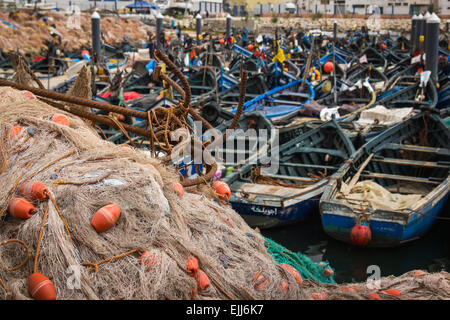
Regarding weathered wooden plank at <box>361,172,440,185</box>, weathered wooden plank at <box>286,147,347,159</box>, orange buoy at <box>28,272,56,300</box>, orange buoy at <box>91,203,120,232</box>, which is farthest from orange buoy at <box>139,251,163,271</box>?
weathered wooden plank at <box>286,147,347,159</box>

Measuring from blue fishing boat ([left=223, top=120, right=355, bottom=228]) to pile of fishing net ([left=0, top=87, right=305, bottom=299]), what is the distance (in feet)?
16.6

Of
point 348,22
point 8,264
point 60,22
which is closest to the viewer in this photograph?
point 8,264

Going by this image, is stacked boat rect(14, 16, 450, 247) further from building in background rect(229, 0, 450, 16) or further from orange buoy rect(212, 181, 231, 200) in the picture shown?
building in background rect(229, 0, 450, 16)

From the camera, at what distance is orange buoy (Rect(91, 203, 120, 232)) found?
11.6ft

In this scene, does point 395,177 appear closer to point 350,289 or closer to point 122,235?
point 350,289

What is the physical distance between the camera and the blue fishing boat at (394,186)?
8.86 m

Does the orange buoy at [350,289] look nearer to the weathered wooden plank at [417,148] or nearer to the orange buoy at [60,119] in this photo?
the orange buoy at [60,119]

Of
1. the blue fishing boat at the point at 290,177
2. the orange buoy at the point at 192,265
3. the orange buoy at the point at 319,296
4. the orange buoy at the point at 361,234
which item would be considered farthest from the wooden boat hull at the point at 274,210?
the orange buoy at the point at 192,265

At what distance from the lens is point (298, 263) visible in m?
5.45

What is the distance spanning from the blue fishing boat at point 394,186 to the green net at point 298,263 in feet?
11.2

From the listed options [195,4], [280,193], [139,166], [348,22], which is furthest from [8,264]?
[195,4]

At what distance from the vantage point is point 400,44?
40969 mm

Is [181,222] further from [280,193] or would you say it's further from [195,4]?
[195,4]

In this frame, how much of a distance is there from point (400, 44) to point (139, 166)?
40749 millimetres
